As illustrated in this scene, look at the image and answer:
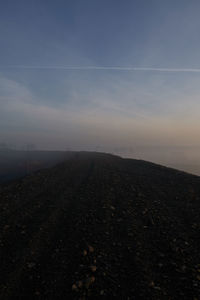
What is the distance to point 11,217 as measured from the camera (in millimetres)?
9445

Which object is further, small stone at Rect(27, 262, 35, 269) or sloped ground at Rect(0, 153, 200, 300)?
small stone at Rect(27, 262, 35, 269)

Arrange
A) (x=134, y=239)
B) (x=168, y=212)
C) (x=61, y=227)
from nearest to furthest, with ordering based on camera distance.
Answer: (x=134, y=239) < (x=61, y=227) < (x=168, y=212)

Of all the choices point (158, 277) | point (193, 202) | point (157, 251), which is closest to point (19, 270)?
point (158, 277)

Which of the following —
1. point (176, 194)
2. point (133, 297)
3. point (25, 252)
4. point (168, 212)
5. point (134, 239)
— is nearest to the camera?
point (133, 297)

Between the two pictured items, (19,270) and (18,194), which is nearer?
(19,270)

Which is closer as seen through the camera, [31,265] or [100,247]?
[31,265]

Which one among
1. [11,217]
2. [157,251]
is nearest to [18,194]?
[11,217]

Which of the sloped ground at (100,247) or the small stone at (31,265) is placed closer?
the sloped ground at (100,247)

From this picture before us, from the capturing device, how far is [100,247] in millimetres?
6613

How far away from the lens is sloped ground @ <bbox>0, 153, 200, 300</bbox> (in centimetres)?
468

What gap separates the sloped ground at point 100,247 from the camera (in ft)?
15.4

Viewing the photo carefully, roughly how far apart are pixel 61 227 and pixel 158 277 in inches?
201

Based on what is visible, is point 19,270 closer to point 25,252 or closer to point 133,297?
Answer: point 25,252

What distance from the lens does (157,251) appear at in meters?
6.36
